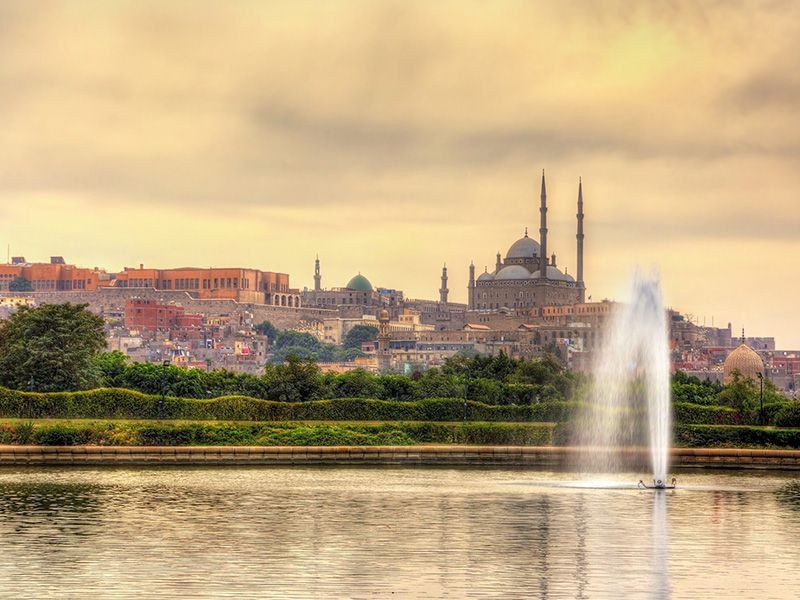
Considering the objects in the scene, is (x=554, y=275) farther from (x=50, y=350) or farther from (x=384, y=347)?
(x=50, y=350)

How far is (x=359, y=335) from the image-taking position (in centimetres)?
18875

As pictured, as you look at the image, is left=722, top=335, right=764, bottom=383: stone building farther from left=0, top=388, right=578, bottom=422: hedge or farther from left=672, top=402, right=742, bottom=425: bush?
left=0, top=388, right=578, bottom=422: hedge

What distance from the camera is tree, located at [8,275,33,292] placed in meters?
194

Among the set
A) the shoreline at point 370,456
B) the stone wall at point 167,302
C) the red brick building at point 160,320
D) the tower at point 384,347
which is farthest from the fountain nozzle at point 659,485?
the stone wall at point 167,302

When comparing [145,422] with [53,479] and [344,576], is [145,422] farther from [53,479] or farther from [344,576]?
[344,576]

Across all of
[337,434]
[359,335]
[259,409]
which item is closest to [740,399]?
[259,409]

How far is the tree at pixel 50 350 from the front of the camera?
42906 mm

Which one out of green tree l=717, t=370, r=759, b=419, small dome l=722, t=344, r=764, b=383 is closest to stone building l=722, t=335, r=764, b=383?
small dome l=722, t=344, r=764, b=383

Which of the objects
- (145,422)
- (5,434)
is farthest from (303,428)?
(5,434)

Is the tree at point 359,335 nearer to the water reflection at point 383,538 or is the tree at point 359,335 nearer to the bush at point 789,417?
the bush at point 789,417

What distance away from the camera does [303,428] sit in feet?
117

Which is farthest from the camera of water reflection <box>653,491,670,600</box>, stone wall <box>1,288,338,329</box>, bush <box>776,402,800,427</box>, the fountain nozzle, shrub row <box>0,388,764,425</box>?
stone wall <box>1,288,338,329</box>

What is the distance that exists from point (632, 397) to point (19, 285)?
16268 centimetres

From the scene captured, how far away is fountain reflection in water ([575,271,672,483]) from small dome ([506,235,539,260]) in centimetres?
14622
